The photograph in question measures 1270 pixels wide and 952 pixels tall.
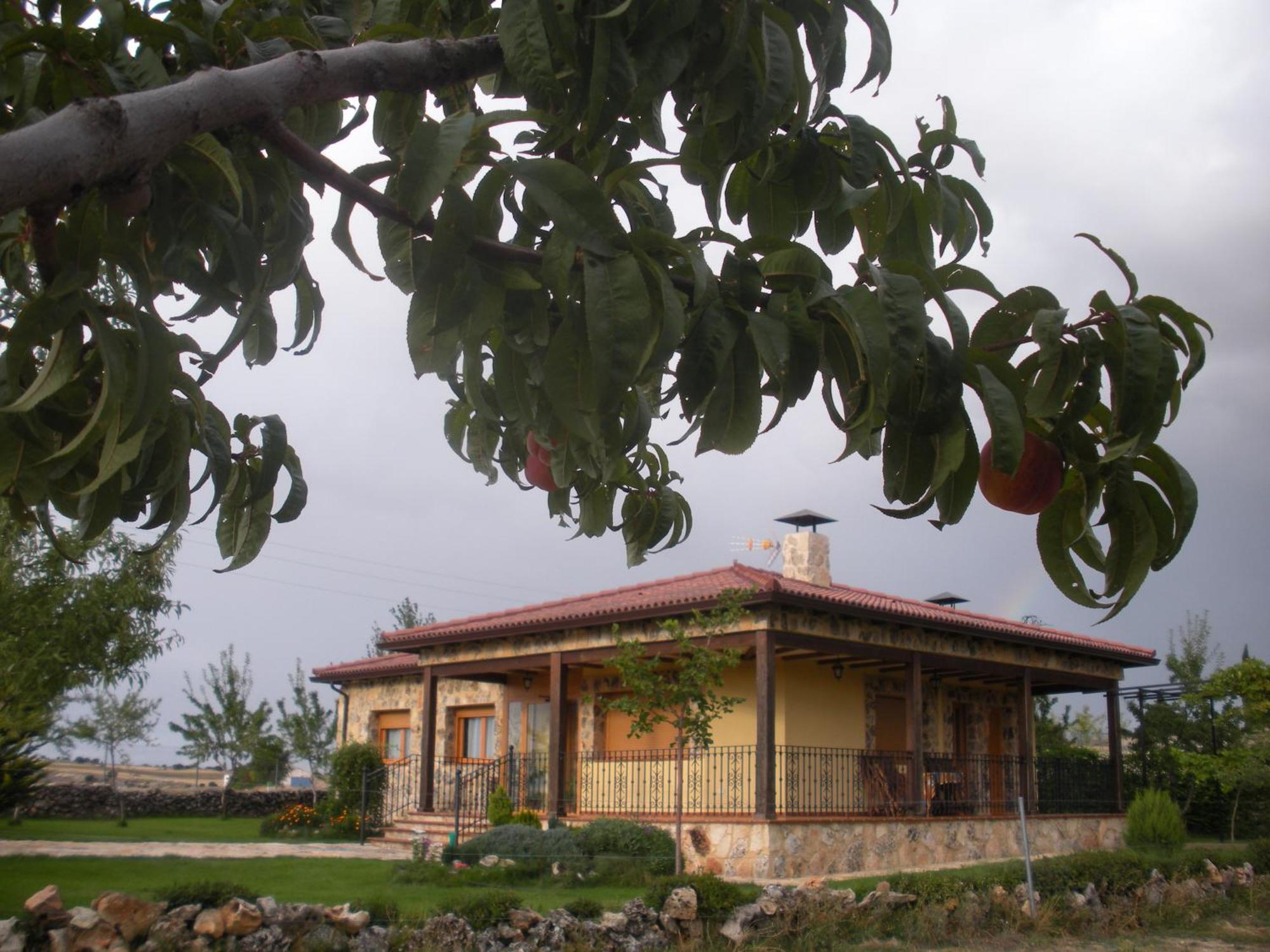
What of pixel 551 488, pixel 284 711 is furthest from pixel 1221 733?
pixel 284 711

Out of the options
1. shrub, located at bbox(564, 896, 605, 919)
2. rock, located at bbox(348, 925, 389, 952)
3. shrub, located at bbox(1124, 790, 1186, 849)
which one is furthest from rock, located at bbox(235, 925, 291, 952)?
shrub, located at bbox(1124, 790, 1186, 849)

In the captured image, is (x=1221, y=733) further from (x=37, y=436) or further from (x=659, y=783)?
(x=37, y=436)

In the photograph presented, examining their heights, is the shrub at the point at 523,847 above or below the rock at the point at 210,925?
below

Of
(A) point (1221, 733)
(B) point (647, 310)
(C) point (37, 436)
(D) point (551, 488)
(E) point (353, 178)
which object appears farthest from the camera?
(A) point (1221, 733)

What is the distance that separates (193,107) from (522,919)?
7493 mm

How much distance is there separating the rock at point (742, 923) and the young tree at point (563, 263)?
24.6 feet

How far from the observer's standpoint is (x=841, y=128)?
86.3 inches

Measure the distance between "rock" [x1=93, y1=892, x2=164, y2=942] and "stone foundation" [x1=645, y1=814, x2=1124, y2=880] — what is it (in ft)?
22.9

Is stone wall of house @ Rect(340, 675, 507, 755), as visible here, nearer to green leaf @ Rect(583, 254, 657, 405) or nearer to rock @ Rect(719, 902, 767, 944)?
rock @ Rect(719, 902, 767, 944)

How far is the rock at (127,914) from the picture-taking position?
22.5 feet

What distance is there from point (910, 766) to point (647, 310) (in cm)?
1518

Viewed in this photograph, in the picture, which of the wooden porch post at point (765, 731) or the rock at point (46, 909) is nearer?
the rock at point (46, 909)

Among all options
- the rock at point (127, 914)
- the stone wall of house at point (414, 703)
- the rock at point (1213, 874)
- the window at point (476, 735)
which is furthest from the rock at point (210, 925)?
the window at point (476, 735)

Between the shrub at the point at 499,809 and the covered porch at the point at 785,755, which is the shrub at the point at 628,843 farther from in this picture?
the shrub at the point at 499,809
